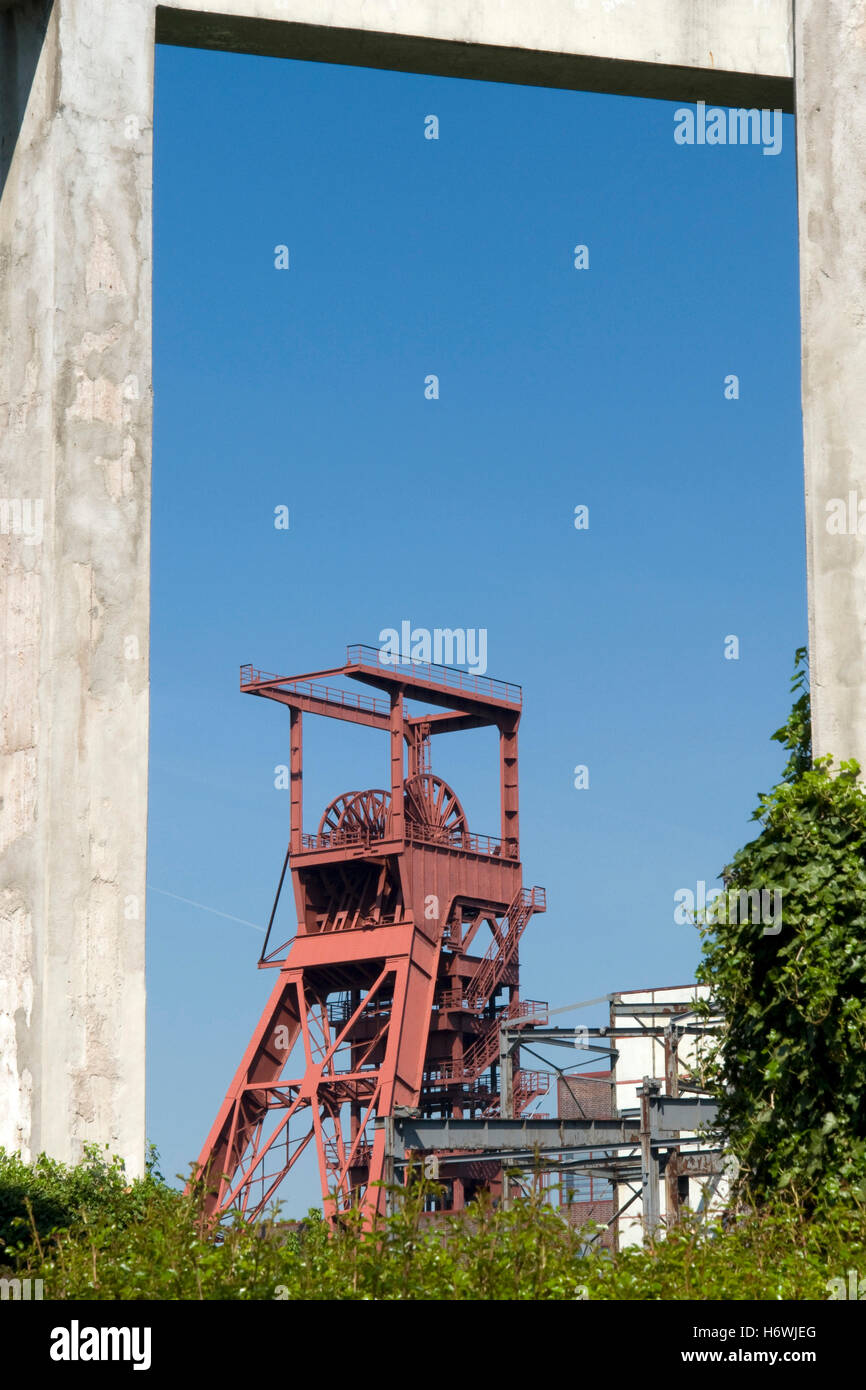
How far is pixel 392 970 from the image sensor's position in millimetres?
40781

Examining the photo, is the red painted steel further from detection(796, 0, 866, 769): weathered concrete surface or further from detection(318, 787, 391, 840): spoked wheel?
detection(796, 0, 866, 769): weathered concrete surface

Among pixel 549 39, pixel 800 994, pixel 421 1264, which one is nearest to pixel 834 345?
pixel 549 39

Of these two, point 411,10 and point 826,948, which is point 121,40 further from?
point 826,948

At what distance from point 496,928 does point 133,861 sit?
35.8 meters

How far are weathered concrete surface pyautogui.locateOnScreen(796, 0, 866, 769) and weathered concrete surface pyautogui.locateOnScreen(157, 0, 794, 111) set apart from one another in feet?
1.30

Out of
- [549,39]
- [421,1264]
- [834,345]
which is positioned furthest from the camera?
[549,39]

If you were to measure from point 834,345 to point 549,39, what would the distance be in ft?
9.20

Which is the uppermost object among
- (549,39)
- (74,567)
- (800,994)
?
(549,39)

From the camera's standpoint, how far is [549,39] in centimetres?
1109

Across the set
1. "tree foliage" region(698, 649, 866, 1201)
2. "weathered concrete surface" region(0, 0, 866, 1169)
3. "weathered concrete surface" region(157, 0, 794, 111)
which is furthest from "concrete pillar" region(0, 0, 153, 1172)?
"tree foliage" region(698, 649, 866, 1201)

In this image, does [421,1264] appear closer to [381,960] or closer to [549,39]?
[549,39]

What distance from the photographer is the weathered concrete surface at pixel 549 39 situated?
10.9 meters

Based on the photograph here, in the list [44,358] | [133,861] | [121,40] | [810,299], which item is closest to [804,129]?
[810,299]

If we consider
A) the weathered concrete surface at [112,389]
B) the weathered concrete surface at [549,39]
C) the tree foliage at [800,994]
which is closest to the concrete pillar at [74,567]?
the weathered concrete surface at [112,389]
